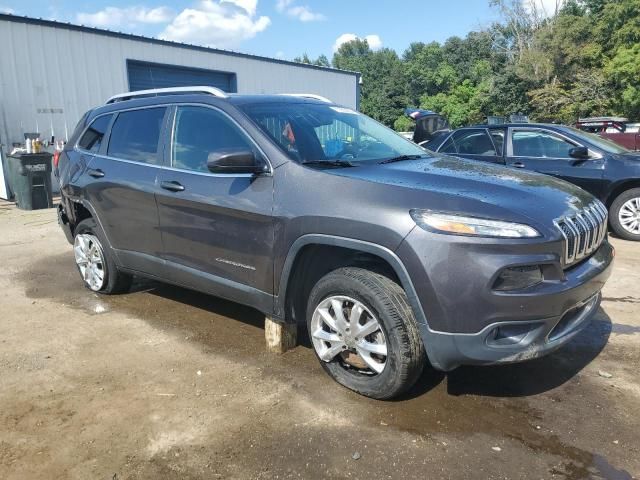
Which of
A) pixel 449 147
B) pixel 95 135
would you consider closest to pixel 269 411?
pixel 95 135

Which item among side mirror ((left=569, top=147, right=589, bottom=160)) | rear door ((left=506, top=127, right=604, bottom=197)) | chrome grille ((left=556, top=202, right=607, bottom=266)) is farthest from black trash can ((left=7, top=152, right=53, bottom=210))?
chrome grille ((left=556, top=202, right=607, bottom=266))

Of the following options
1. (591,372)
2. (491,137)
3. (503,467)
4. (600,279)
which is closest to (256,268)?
(503,467)

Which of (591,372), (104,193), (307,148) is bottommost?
(591,372)

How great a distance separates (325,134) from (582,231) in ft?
5.83

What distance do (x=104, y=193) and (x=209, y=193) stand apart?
1482mm

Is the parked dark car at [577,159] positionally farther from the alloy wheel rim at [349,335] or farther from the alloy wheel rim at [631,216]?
the alloy wheel rim at [349,335]

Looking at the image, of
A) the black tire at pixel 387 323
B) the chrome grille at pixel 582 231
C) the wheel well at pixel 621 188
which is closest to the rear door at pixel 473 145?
the wheel well at pixel 621 188

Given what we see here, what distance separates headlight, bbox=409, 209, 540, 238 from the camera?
2652 millimetres

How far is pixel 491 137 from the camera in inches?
310

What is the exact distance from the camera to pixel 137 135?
14.7 ft

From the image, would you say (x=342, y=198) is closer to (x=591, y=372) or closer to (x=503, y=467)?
(x=503, y=467)

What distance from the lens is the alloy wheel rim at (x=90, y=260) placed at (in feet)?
16.5

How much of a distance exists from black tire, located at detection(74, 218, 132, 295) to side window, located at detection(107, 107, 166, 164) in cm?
76

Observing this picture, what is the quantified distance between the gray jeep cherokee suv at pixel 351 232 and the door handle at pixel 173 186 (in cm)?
2
